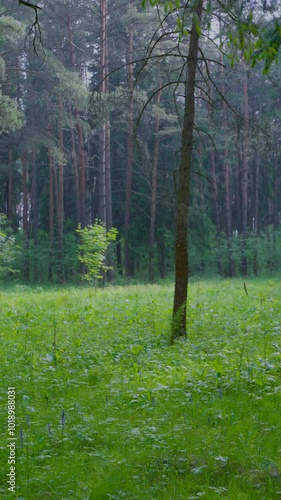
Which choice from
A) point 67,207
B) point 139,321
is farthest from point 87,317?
point 67,207

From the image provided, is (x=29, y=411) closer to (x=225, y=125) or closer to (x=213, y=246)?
(x=225, y=125)

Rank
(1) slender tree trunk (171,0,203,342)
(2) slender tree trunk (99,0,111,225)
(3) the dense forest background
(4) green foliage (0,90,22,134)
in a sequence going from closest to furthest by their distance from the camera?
1. (1) slender tree trunk (171,0,203,342)
2. (4) green foliage (0,90,22,134)
3. (2) slender tree trunk (99,0,111,225)
4. (3) the dense forest background

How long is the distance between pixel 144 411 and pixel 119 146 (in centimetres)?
3216

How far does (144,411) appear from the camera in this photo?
540 centimetres

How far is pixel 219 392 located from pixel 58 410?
157 cm

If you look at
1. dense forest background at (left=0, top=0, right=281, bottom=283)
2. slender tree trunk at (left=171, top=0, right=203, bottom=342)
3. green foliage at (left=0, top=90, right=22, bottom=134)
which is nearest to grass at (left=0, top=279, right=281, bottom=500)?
slender tree trunk at (left=171, top=0, right=203, bottom=342)

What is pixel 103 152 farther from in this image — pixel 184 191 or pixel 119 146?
pixel 184 191

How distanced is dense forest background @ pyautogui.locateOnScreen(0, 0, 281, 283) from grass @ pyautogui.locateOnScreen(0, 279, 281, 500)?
14858mm

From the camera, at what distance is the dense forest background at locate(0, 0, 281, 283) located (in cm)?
2639

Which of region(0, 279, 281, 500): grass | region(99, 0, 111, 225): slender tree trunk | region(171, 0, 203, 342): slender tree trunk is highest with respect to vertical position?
region(99, 0, 111, 225): slender tree trunk

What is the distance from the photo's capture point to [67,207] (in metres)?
40.9

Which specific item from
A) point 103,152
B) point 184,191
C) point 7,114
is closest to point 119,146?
point 103,152

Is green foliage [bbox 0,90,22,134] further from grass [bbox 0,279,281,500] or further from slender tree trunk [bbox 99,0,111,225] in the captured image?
grass [bbox 0,279,281,500]

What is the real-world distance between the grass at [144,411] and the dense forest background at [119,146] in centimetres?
1486
